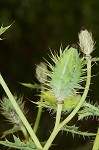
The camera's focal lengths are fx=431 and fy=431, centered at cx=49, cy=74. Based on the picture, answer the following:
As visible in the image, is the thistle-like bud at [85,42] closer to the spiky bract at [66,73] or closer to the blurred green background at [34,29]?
the spiky bract at [66,73]

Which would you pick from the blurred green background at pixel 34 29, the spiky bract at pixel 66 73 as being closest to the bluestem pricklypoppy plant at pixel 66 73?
the spiky bract at pixel 66 73

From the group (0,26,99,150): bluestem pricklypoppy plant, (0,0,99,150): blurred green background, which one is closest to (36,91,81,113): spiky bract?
(0,26,99,150): bluestem pricklypoppy plant

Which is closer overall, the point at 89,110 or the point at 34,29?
the point at 89,110

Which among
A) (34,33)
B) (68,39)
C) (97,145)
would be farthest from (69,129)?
(34,33)

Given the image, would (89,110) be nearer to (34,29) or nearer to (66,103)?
(66,103)

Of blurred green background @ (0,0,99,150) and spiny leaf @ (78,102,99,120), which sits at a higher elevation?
blurred green background @ (0,0,99,150)

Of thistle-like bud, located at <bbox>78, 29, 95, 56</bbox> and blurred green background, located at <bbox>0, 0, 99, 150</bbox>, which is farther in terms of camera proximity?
blurred green background, located at <bbox>0, 0, 99, 150</bbox>

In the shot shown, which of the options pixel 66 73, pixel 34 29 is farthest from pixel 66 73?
pixel 34 29

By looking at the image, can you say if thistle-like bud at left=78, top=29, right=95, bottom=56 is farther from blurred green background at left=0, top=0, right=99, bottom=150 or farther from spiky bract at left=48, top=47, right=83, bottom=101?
blurred green background at left=0, top=0, right=99, bottom=150

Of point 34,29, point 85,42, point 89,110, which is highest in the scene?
point 34,29
